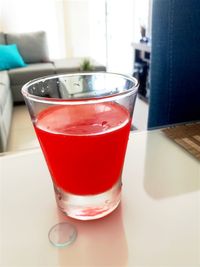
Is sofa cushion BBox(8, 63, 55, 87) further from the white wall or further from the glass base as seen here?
the glass base

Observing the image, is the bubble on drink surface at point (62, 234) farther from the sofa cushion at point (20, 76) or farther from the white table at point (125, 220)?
the sofa cushion at point (20, 76)

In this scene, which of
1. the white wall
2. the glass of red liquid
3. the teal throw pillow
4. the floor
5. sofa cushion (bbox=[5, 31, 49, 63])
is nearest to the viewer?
the glass of red liquid

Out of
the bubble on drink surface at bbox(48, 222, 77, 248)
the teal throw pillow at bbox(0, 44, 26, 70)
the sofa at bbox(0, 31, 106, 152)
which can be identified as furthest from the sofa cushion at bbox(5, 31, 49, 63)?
the bubble on drink surface at bbox(48, 222, 77, 248)

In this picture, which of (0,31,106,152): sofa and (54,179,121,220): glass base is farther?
(0,31,106,152): sofa

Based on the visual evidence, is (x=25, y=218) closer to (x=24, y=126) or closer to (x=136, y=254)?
(x=136, y=254)

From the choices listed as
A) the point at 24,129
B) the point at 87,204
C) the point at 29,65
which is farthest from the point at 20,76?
the point at 87,204

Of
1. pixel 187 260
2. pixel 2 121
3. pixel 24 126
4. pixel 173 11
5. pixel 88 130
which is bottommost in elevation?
pixel 24 126

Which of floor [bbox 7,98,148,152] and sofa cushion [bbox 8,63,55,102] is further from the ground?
sofa cushion [bbox 8,63,55,102]

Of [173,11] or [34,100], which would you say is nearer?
[34,100]

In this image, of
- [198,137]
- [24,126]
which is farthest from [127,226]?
[24,126]
